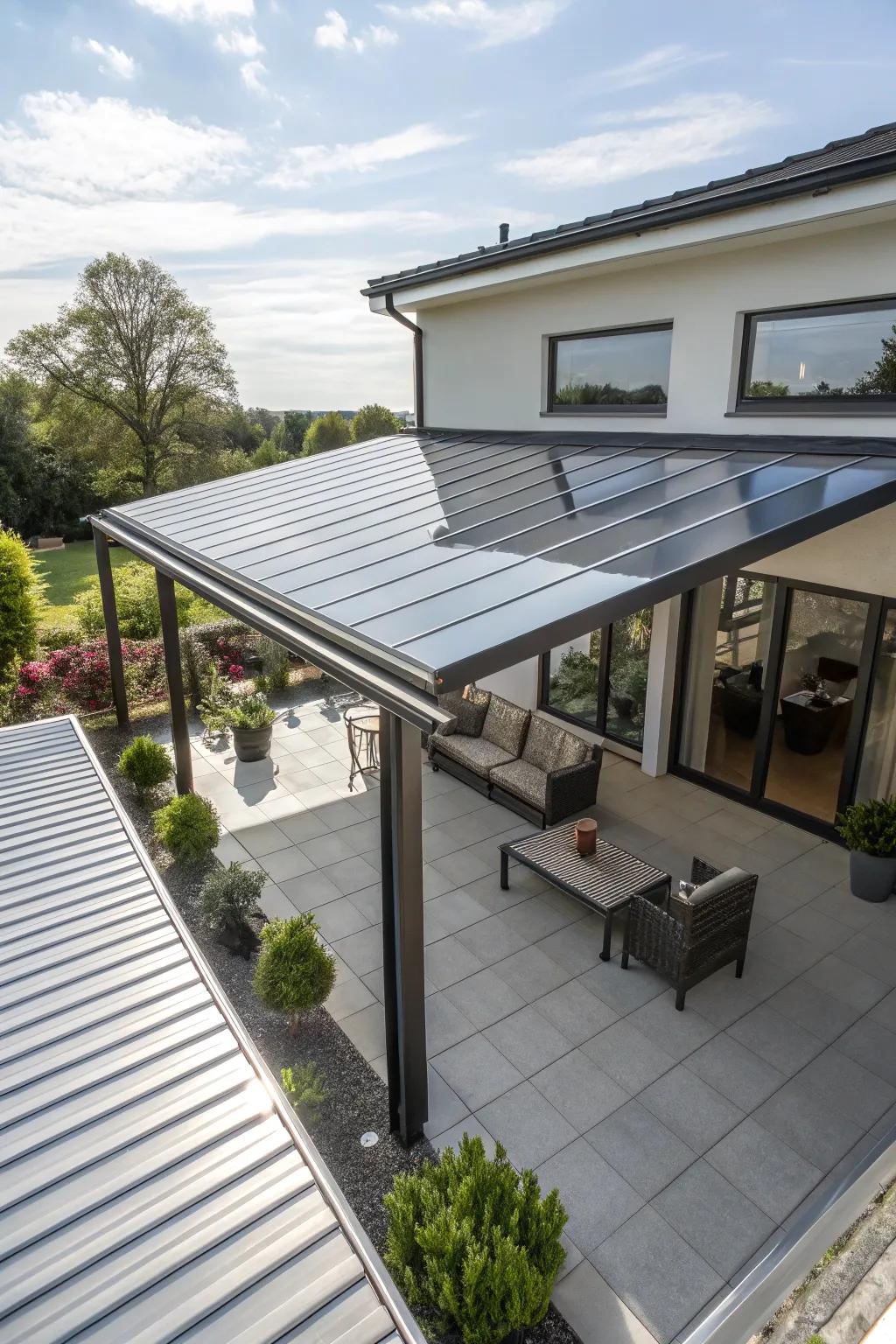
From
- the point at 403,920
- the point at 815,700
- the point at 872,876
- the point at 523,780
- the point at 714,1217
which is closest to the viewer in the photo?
the point at 714,1217

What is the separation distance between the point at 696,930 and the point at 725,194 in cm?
619

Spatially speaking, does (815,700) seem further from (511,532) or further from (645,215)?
(645,215)

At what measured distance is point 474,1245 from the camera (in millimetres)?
3477

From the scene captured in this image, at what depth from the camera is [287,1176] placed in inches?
133

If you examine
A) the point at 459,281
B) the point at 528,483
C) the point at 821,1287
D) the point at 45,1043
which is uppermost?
the point at 459,281

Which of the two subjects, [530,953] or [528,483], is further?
[528,483]

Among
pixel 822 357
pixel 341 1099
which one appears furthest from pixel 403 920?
pixel 822 357

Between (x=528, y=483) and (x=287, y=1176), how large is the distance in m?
5.89

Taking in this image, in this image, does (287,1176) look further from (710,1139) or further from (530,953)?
(530,953)

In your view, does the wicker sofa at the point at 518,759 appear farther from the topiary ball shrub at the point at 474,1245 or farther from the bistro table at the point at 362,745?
the topiary ball shrub at the point at 474,1245

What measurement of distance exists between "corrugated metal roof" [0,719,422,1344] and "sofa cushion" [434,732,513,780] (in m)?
4.74

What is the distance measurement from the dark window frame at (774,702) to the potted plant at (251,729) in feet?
18.1

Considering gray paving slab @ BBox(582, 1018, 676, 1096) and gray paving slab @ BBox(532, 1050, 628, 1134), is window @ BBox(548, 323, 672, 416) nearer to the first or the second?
gray paving slab @ BBox(582, 1018, 676, 1096)

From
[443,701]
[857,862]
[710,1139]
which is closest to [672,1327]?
[710,1139]
